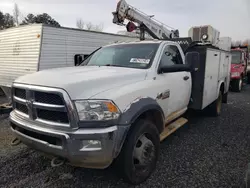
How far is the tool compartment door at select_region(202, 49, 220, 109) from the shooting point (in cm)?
462

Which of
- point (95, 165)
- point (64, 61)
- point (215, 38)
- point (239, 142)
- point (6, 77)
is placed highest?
point (215, 38)

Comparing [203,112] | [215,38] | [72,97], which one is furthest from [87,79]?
[215,38]

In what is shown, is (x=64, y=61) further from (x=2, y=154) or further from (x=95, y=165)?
(x=95, y=165)

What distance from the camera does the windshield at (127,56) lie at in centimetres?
331

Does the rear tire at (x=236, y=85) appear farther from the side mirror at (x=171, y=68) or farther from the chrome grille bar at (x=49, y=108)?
the chrome grille bar at (x=49, y=108)

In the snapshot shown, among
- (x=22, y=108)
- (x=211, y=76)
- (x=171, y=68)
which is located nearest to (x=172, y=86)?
(x=171, y=68)

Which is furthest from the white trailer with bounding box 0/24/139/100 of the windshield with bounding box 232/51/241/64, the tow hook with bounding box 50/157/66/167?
the windshield with bounding box 232/51/241/64

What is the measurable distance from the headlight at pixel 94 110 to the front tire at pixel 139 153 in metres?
0.48

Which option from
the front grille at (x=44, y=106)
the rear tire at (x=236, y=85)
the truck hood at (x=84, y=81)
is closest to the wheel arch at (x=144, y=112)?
the truck hood at (x=84, y=81)

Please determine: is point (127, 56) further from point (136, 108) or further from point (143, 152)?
point (143, 152)

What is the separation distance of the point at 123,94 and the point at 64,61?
5824mm

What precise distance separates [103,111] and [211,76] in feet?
11.8

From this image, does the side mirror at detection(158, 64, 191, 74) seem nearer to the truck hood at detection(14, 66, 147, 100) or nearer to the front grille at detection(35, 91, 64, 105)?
the truck hood at detection(14, 66, 147, 100)

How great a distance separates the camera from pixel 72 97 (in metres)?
2.19
